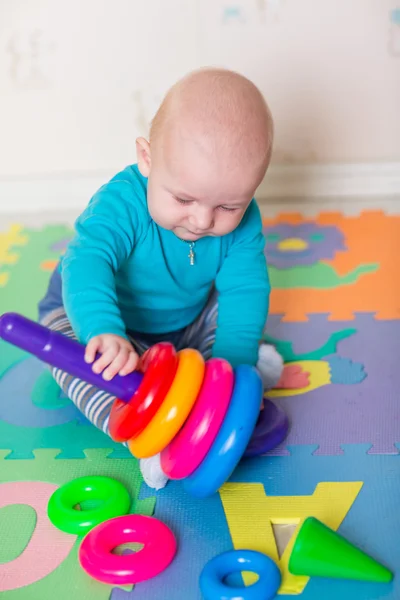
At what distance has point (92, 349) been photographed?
890 millimetres

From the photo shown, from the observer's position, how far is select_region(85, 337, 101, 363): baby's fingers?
2.90 feet

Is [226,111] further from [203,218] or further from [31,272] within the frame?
[31,272]

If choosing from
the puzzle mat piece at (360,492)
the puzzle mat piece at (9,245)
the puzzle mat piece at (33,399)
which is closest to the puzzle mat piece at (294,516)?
the puzzle mat piece at (360,492)

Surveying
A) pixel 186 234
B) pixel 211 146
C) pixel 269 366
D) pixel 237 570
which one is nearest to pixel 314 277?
pixel 269 366

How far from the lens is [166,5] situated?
1.90 meters

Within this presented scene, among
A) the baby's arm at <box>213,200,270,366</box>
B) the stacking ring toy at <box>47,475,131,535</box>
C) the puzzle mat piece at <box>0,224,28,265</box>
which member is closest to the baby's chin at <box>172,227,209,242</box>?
the baby's arm at <box>213,200,270,366</box>

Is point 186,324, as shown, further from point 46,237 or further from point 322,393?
point 46,237

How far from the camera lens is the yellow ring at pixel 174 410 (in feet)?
2.83

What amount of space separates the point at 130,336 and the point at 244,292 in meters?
0.19

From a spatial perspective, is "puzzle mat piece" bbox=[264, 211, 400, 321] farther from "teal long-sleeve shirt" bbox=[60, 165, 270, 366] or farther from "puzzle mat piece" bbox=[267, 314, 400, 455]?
"teal long-sleeve shirt" bbox=[60, 165, 270, 366]

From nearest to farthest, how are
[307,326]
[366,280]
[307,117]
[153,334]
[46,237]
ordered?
[153,334] → [307,326] → [366,280] → [46,237] → [307,117]

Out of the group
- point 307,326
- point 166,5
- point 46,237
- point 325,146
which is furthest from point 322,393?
point 166,5

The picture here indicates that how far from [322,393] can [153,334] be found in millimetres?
271

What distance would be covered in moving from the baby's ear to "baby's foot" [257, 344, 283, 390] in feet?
1.04
